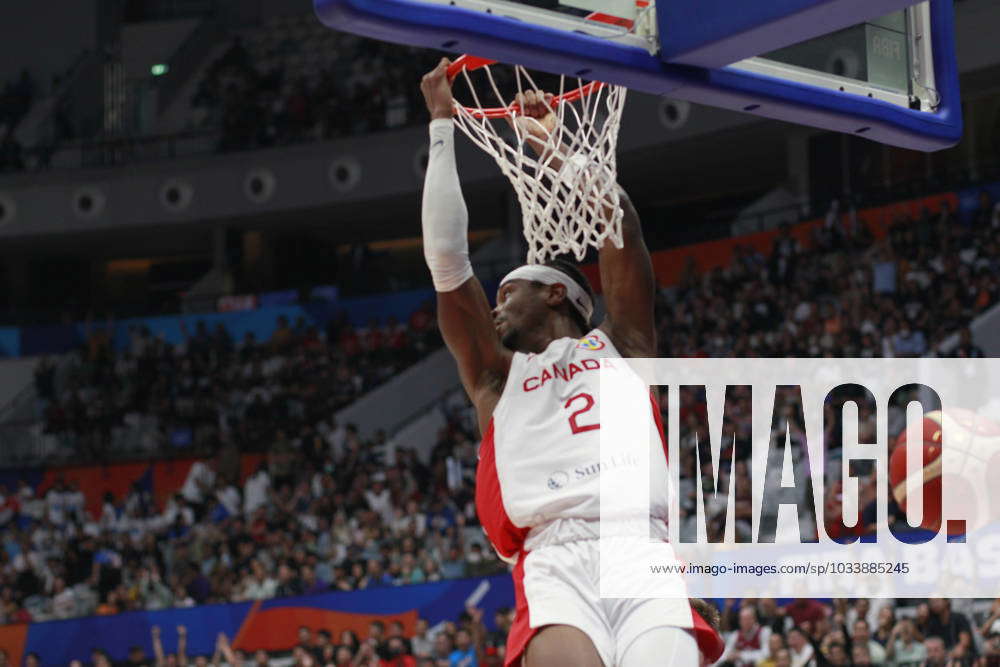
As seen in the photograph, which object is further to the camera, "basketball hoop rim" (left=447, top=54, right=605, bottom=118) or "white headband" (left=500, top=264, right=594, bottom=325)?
Answer: "basketball hoop rim" (left=447, top=54, right=605, bottom=118)

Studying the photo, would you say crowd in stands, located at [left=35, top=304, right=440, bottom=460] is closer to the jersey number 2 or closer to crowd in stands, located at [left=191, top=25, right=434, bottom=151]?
crowd in stands, located at [left=191, top=25, right=434, bottom=151]

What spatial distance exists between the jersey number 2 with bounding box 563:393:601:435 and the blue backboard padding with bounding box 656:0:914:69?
102cm

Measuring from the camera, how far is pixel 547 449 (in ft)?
13.0

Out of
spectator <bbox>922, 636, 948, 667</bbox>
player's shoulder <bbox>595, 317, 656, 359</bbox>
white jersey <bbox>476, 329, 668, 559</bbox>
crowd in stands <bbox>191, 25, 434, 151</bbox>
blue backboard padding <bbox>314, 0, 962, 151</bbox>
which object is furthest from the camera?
crowd in stands <bbox>191, 25, 434, 151</bbox>

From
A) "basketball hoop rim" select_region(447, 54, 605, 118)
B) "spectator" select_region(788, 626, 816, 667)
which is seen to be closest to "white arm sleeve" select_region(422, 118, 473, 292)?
"basketball hoop rim" select_region(447, 54, 605, 118)

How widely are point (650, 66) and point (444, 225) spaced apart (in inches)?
30.0

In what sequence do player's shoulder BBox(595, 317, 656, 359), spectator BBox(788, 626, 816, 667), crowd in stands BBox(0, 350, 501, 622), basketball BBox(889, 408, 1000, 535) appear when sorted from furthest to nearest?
1. crowd in stands BBox(0, 350, 501, 622)
2. spectator BBox(788, 626, 816, 667)
3. basketball BBox(889, 408, 1000, 535)
4. player's shoulder BBox(595, 317, 656, 359)

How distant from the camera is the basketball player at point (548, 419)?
3703mm

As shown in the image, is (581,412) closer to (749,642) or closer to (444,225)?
(444,225)

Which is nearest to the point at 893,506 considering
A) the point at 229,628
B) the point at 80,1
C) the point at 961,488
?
the point at 961,488

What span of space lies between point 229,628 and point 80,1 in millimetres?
16097

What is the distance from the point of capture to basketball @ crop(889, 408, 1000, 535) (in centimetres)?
540

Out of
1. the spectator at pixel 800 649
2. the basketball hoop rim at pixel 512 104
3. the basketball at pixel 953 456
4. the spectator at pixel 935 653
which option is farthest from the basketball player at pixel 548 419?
the spectator at pixel 935 653

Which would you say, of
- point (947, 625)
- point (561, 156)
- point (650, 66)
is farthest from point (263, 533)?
point (650, 66)
